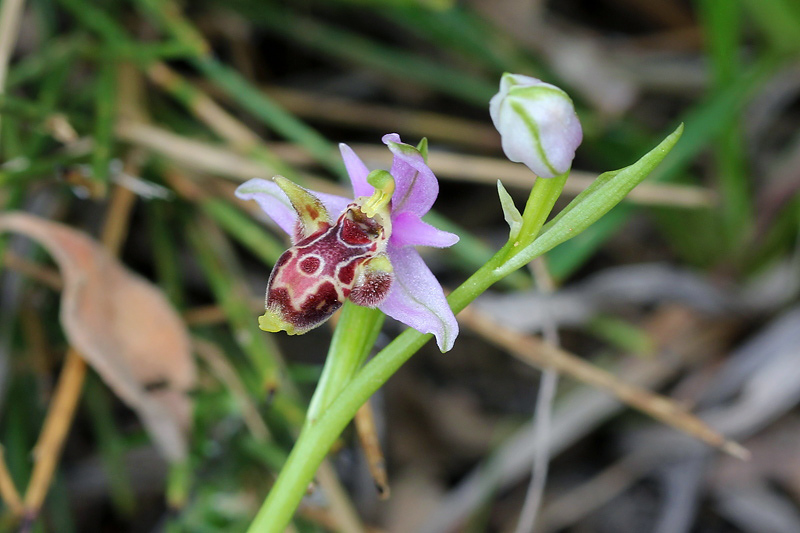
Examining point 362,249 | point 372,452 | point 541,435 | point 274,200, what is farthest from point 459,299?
point 541,435

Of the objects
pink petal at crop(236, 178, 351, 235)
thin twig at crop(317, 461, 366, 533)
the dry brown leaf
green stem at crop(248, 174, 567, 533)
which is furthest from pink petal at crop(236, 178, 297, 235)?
thin twig at crop(317, 461, 366, 533)

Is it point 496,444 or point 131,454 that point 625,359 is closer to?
point 496,444

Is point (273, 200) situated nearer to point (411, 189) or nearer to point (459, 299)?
point (411, 189)

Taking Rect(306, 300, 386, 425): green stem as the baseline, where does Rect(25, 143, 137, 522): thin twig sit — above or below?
below

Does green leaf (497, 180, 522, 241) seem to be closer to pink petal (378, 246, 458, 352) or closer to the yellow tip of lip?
pink petal (378, 246, 458, 352)

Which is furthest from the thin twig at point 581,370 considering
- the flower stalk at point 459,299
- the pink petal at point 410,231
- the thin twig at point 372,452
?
the flower stalk at point 459,299

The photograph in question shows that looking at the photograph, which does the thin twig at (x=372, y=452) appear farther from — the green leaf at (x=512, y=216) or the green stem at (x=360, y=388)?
the green leaf at (x=512, y=216)
